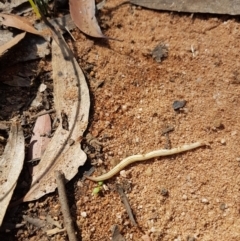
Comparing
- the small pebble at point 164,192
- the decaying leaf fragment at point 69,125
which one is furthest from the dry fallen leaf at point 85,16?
the small pebble at point 164,192

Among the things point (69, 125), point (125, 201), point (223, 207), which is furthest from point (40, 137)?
point (223, 207)

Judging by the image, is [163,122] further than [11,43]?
No

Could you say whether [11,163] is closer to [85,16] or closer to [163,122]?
[163,122]

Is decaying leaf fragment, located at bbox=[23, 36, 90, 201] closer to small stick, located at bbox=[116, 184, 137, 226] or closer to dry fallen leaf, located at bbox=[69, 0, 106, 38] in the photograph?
dry fallen leaf, located at bbox=[69, 0, 106, 38]

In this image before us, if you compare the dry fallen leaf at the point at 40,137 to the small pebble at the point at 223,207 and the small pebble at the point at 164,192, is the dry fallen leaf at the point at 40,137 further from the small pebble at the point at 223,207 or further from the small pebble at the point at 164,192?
the small pebble at the point at 223,207

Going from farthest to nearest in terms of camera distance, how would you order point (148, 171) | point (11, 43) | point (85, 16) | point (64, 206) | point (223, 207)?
point (85, 16) < point (11, 43) < point (148, 171) < point (223, 207) < point (64, 206)

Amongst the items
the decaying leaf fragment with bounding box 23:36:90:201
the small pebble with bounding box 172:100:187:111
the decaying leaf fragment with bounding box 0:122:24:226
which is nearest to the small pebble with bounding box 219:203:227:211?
the small pebble with bounding box 172:100:187:111
